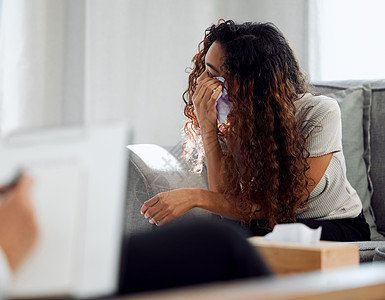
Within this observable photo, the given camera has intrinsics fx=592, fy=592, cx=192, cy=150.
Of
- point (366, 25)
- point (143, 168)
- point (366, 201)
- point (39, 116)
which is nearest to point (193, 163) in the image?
point (143, 168)

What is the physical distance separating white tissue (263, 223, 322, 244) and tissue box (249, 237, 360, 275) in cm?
2

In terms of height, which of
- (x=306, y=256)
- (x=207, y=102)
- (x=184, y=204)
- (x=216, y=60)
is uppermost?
(x=216, y=60)

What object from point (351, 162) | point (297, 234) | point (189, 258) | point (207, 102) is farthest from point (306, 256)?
point (351, 162)

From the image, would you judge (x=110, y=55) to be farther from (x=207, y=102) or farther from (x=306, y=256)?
(x=306, y=256)

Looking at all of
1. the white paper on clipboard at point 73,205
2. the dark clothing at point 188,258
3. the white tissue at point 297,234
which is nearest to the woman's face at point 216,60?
the white tissue at point 297,234

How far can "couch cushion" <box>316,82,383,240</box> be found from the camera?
71.7 inches

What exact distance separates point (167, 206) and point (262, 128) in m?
0.34

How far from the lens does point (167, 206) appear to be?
1538 millimetres

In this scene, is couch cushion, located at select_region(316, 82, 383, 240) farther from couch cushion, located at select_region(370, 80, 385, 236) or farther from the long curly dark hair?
the long curly dark hair

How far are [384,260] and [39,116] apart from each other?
160cm

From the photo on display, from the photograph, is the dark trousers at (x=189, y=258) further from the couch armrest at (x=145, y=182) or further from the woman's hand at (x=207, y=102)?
the woman's hand at (x=207, y=102)

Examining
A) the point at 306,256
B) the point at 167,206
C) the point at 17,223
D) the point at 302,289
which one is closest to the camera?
the point at 302,289

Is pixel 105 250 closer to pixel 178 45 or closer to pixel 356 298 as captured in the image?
pixel 356 298

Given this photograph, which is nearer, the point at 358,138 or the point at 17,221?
the point at 17,221
